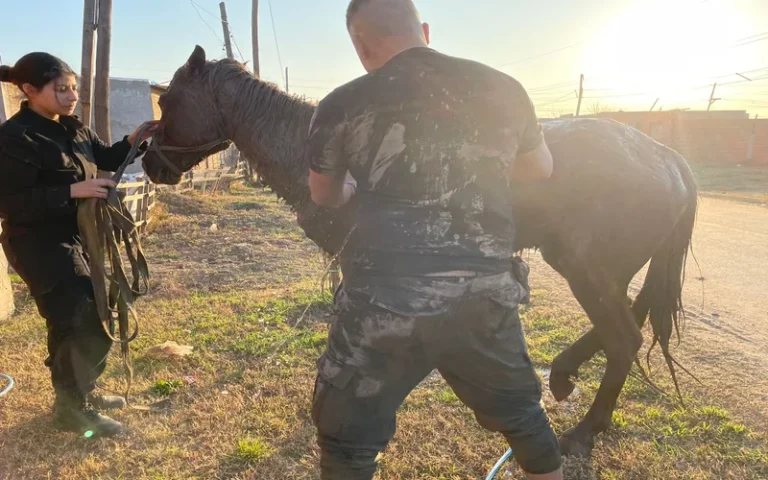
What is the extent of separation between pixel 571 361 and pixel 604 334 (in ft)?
1.67

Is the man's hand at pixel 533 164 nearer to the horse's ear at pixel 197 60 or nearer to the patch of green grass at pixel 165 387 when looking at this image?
the horse's ear at pixel 197 60

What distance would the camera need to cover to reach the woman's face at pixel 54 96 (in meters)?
2.60

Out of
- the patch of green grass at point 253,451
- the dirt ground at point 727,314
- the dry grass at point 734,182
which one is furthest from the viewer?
the dry grass at point 734,182

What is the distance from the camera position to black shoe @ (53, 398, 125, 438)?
9.52ft

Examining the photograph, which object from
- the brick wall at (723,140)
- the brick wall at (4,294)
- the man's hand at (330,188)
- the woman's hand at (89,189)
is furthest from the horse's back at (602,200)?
the brick wall at (723,140)

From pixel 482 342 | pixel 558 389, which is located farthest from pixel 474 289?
pixel 558 389

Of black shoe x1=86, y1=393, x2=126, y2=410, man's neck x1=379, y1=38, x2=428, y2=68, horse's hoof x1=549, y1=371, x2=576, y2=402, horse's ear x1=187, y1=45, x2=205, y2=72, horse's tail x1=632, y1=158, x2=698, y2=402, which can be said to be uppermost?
horse's ear x1=187, y1=45, x2=205, y2=72

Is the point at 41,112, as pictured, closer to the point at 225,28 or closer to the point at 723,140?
the point at 225,28

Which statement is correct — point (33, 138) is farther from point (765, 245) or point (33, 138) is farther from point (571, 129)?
point (765, 245)

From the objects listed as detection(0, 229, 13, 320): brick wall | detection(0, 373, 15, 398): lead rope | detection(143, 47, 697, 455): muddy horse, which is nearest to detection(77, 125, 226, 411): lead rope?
detection(143, 47, 697, 455): muddy horse

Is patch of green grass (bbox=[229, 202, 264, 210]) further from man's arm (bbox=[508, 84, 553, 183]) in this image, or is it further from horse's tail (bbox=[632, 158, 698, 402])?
man's arm (bbox=[508, 84, 553, 183])

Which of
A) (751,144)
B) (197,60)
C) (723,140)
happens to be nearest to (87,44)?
(197,60)

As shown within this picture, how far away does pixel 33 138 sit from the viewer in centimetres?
255

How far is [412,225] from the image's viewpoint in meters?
1.50
